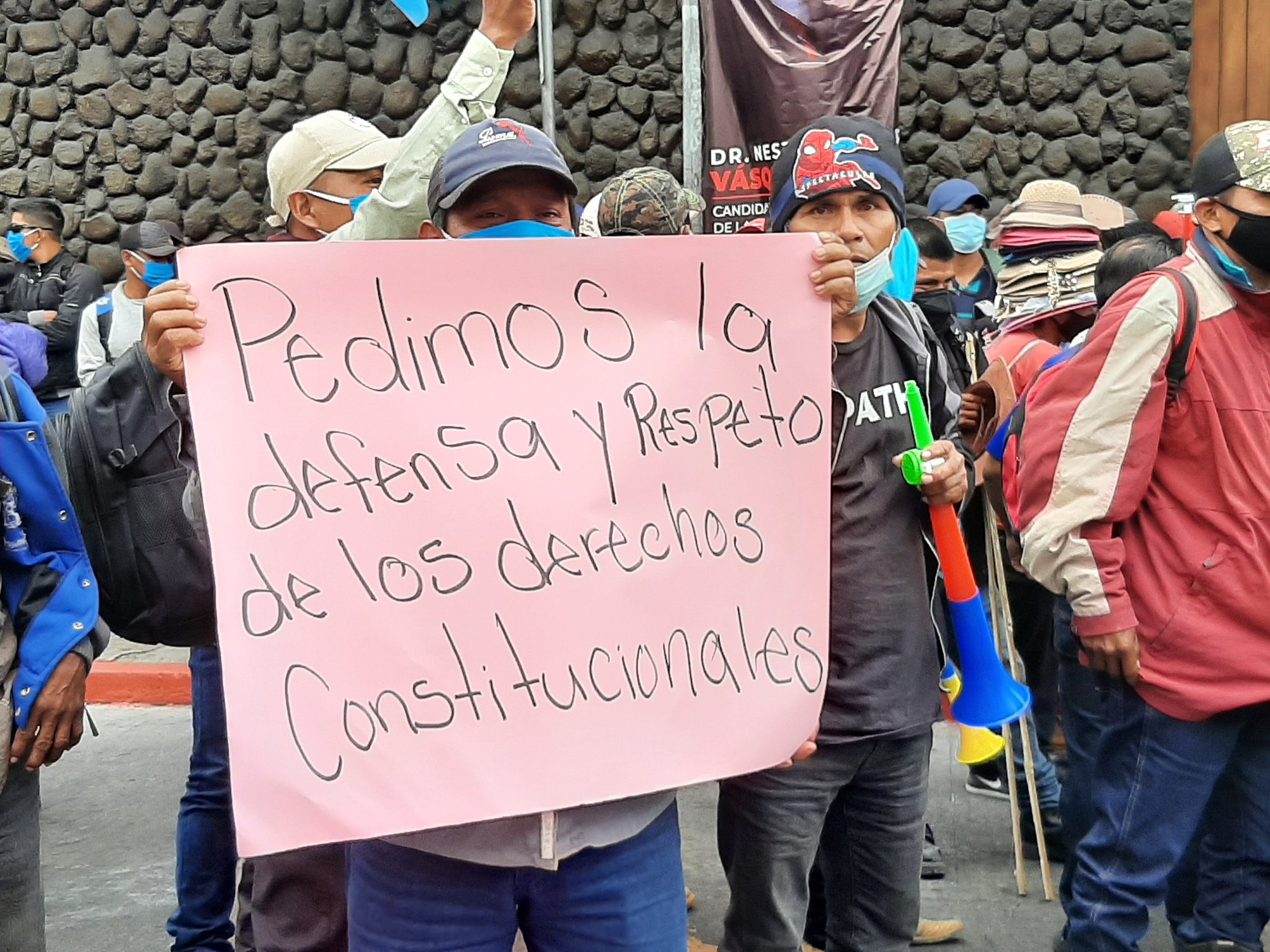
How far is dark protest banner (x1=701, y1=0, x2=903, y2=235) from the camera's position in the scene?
5566 millimetres

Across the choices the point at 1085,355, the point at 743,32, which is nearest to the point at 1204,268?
the point at 1085,355

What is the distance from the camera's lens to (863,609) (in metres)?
2.37

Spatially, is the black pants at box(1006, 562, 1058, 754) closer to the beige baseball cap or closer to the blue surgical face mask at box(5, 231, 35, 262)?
the beige baseball cap

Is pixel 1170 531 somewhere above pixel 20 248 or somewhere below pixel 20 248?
below

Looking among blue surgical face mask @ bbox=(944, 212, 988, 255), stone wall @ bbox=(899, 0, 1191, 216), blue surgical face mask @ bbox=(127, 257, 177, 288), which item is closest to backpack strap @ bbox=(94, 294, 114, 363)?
blue surgical face mask @ bbox=(127, 257, 177, 288)

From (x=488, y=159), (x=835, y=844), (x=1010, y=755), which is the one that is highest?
(x=488, y=159)

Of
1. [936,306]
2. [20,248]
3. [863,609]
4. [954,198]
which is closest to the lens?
[863,609]

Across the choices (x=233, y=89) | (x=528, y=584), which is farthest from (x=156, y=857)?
(x=233, y=89)

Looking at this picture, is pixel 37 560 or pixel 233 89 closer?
pixel 37 560

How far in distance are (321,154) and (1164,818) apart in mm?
2250

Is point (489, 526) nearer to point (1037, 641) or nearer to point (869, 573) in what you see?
point (869, 573)

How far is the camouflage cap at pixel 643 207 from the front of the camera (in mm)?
3297

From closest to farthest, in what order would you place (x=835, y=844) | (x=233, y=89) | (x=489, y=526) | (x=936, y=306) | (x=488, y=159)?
(x=489, y=526) → (x=488, y=159) → (x=835, y=844) → (x=936, y=306) → (x=233, y=89)

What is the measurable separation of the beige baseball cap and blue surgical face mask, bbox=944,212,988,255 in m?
4.47
